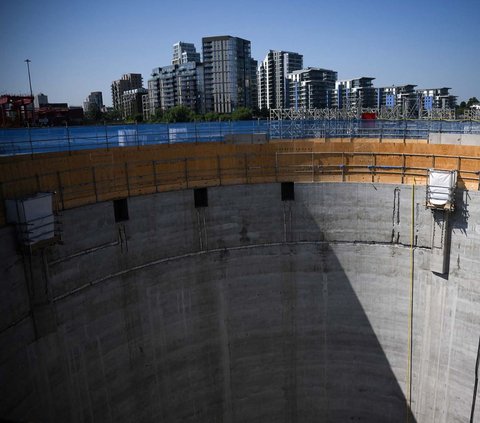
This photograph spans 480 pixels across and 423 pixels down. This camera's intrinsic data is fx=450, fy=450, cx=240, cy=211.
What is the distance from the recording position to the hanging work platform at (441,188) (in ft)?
46.5

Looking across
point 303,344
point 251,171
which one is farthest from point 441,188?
point 303,344

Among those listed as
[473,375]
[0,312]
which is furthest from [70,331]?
[473,375]

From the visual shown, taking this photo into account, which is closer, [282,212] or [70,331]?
[70,331]

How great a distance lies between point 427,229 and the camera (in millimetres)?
15234

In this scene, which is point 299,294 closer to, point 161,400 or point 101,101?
point 161,400

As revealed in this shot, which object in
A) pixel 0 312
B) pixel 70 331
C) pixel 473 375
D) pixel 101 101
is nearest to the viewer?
pixel 0 312

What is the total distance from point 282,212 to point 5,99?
15999mm

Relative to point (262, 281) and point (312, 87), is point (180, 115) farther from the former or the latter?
point (312, 87)

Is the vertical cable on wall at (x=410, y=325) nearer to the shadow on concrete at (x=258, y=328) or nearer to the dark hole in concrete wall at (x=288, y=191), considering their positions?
the shadow on concrete at (x=258, y=328)

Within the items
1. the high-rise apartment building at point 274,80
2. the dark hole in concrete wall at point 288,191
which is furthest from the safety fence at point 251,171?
the high-rise apartment building at point 274,80

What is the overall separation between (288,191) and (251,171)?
1612 millimetres

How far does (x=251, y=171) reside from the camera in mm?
17031

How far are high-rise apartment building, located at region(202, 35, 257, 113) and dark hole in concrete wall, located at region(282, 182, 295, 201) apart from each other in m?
75.9

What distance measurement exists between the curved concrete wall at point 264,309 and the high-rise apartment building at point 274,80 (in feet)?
306
